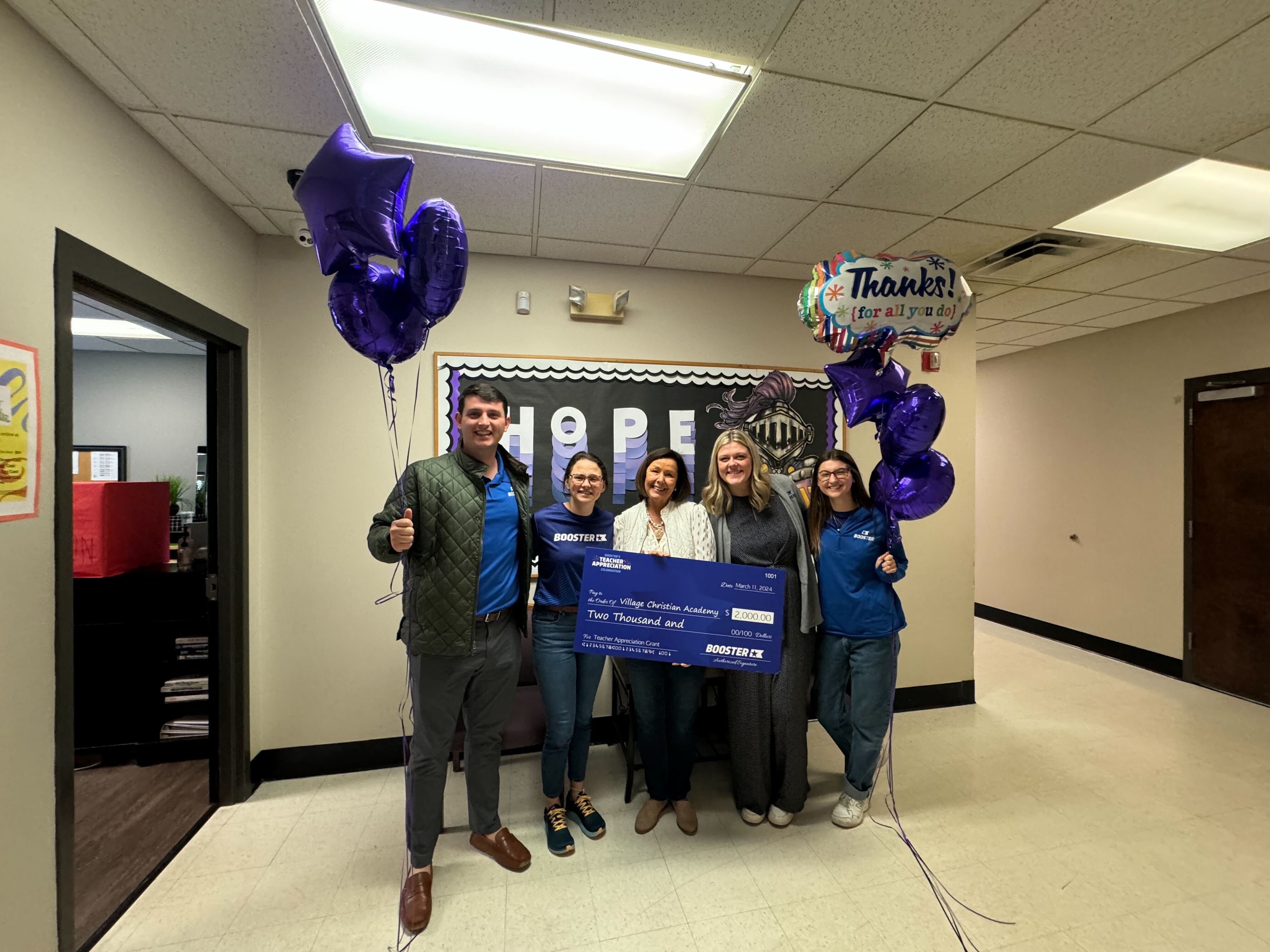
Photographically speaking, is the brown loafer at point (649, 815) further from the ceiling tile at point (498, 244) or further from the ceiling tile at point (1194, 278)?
the ceiling tile at point (1194, 278)

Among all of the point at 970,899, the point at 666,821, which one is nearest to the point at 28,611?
the point at 666,821

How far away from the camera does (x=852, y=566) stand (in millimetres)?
2057

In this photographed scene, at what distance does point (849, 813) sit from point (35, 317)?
3045mm

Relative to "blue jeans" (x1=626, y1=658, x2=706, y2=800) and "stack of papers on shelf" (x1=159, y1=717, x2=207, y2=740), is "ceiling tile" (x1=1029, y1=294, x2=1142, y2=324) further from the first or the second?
"stack of papers on shelf" (x1=159, y1=717, x2=207, y2=740)

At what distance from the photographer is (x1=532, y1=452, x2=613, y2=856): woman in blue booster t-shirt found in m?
1.91

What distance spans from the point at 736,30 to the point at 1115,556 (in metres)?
4.68

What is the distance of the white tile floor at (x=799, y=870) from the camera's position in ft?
5.21

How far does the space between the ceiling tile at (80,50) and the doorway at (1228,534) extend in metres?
5.60

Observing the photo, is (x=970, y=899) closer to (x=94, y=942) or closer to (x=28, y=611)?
(x=94, y=942)

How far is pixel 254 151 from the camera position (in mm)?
1778

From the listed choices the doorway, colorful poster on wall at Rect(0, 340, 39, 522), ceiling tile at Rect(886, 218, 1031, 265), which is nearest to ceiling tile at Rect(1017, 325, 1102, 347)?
the doorway

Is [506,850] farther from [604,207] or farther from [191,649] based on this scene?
[604,207]

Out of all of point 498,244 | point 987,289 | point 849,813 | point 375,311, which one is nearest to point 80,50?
point 375,311

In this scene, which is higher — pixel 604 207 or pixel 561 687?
pixel 604 207
